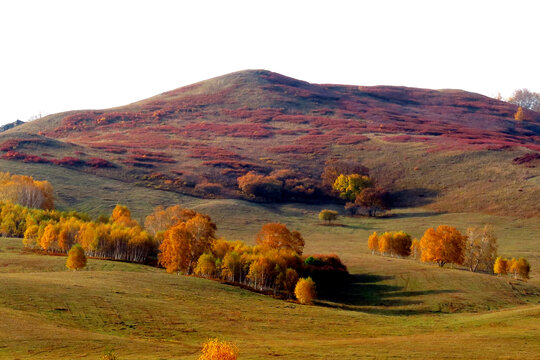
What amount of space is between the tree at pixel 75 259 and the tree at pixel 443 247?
4727 centimetres

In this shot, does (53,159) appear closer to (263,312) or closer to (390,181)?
(390,181)

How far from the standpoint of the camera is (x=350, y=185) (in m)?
134

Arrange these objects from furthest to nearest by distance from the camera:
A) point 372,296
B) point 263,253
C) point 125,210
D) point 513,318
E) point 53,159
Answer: point 53,159 < point 125,210 < point 263,253 < point 372,296 < point 513,318

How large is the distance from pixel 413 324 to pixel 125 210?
64341 millimetres

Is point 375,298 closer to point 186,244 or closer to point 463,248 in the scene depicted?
point 463,248

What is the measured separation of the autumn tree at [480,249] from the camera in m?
75.1

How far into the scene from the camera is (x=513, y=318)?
151 feet

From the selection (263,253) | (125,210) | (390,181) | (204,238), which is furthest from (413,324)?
(390,181)

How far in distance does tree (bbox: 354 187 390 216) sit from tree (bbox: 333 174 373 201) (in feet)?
18.5

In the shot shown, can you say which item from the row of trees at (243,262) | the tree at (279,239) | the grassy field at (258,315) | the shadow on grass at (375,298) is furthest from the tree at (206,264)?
the shadow on grass at (375,298)

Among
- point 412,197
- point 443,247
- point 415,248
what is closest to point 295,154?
point 412,197

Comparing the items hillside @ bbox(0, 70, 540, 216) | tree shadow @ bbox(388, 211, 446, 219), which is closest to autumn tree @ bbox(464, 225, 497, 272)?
tree shadow @ bbox(388, 211, 446, 219)

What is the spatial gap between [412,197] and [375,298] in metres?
75.4

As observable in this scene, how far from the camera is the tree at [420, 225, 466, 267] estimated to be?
75375 mm
